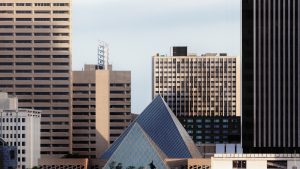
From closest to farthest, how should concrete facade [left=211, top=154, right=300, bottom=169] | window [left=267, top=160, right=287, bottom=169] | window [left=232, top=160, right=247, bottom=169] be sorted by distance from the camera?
window [left=232, top=160, right=247, bottom=169] < concrete facade [left=211, top=154, right=300, bottom=169] < window [left=267, top=160, right=287, bottom=169]

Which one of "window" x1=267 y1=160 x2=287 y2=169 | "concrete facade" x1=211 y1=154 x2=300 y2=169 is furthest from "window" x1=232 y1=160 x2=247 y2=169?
"window" x1=267 y1=160 x2=287 y2=169

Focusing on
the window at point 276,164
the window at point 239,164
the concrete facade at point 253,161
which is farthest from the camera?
the window at point 276,164

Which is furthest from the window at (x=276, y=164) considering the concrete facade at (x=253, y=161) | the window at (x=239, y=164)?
the window at (x=239, y=164)

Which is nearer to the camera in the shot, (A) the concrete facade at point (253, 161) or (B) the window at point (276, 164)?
(A) the concrete facade at point (253, 161)

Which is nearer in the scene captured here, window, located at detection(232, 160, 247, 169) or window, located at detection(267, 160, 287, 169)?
window, located at detection(232, 160, 247, 169)

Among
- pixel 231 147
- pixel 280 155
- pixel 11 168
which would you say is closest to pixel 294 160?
pixel 280 155

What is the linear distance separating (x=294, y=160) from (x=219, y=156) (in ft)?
36.5

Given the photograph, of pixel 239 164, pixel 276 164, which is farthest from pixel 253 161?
pixel 276 164

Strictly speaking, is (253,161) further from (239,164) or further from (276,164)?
(276,164)

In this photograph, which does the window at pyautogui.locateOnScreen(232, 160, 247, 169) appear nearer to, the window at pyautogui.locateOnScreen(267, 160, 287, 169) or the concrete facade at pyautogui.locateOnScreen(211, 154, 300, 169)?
the concrete facade at pyautogui.locateOnScreen(211, 154, 300, 169)

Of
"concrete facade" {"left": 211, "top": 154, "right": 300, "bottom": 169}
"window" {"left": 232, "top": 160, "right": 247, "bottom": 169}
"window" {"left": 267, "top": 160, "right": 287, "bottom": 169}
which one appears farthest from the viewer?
"window" {"left": 267, "top": 160, "right": 287, "bottom": 169}

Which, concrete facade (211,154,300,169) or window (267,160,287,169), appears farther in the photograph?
window (267,160,287,169)

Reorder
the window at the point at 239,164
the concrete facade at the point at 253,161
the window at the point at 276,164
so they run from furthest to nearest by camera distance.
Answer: the window at the point at 276,164, the concrete facade at the point at 253,161, the window at the point at 239,164

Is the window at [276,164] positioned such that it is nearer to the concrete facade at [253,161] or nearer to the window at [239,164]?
the concrete facade at [253,161]
